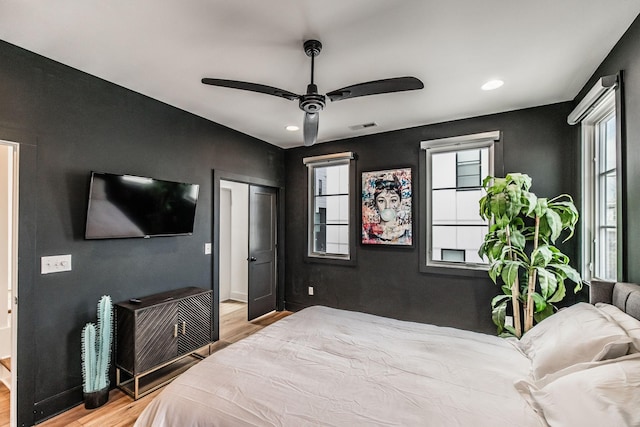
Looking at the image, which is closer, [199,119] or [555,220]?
[555,220]

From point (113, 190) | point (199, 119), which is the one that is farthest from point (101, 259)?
point (199, 119)

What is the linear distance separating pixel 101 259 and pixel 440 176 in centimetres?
361

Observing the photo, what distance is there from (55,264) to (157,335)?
94cm

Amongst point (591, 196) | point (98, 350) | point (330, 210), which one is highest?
point (591, 196)

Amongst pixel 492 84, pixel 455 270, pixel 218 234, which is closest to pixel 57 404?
pixel 218 234

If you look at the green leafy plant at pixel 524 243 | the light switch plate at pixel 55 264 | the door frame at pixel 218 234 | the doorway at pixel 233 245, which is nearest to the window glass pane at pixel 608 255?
the green leafy plant at pixel 524 243

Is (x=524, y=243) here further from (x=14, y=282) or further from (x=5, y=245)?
(x=5, y=245)

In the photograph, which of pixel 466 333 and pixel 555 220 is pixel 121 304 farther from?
pixel 555 220

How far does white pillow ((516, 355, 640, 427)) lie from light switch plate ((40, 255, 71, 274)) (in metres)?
3.05

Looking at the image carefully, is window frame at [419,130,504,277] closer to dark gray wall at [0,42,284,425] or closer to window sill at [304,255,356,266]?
window sill at [304,255,356,266]

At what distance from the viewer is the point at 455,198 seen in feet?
11.8

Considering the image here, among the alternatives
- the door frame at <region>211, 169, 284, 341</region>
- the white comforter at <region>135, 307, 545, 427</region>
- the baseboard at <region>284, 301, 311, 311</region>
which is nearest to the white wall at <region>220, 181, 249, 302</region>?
the door frame at <region>211, 169, 284, 341</region>

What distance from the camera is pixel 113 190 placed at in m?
2.48

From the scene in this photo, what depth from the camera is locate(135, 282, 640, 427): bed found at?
1.17 meters
